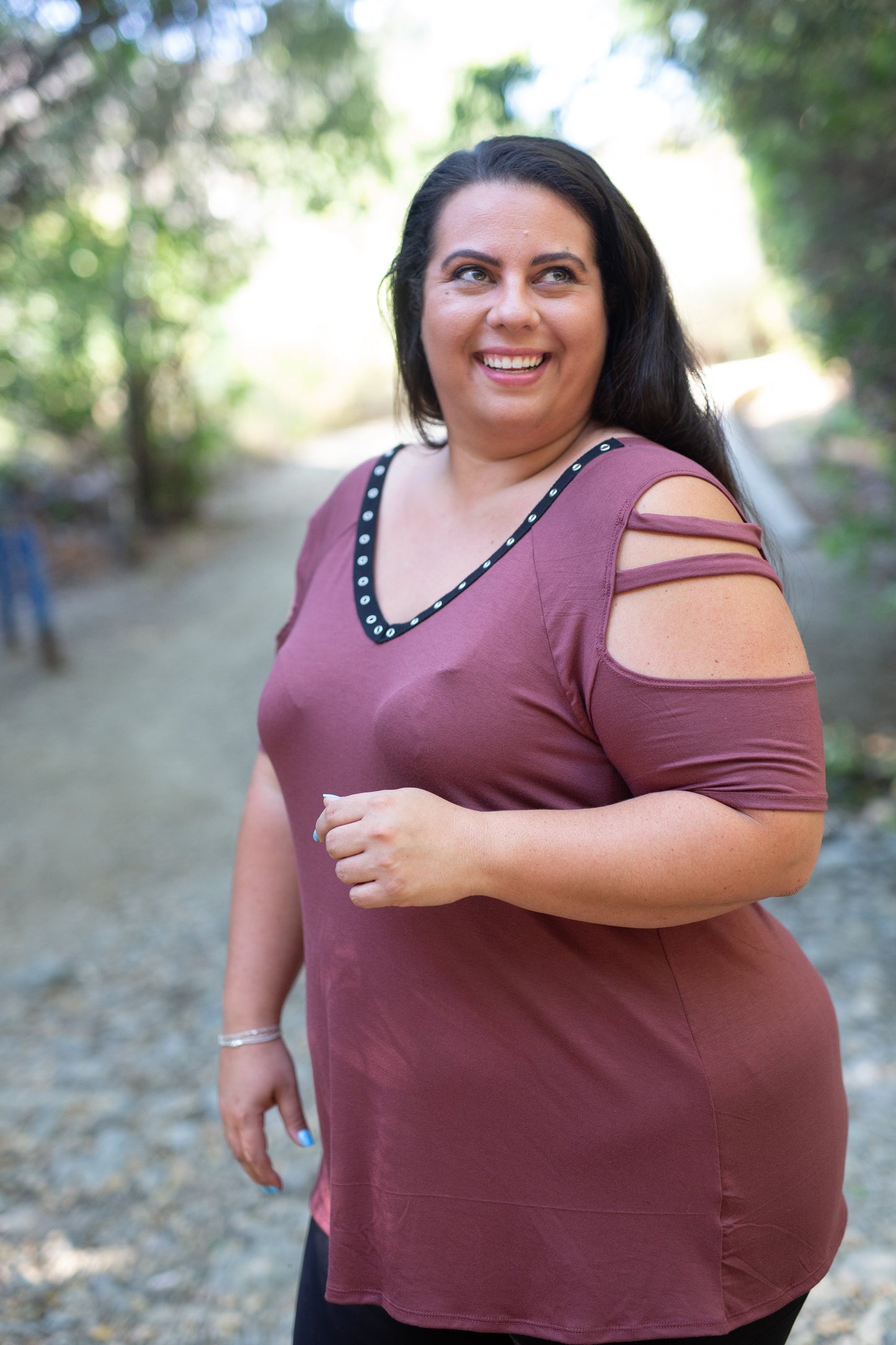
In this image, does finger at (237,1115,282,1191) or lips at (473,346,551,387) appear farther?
finger at (237,1115,282,1191)

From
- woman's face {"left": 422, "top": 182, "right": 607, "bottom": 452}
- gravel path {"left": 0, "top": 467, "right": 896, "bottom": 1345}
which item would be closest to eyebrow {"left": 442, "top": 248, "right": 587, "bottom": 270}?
woman's face {"left": 422, "top": 182, "right": 607, "bottom": 452}

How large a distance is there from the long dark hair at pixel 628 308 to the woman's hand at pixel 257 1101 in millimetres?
1062

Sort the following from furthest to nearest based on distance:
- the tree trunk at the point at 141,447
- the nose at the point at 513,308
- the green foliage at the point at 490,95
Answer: the tree trunk at the point at 141,447 < the green foliage at the point at 490,95 < the nose at the point at 513,308

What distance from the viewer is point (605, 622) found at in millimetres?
1206

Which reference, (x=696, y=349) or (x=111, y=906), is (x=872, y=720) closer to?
(x=111, y=906)

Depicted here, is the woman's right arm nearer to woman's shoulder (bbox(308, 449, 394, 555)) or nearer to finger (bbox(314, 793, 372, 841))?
woman's shoulder (bbox(308, 449, 394, 555))

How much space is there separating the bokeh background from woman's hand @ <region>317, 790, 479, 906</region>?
30.7 inches

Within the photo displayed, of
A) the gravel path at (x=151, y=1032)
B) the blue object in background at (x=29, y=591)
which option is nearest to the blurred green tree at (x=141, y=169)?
the blue object in background at (x=29, y=591)

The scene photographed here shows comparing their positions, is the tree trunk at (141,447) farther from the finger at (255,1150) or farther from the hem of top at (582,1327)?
the hem of top at (582,1327)

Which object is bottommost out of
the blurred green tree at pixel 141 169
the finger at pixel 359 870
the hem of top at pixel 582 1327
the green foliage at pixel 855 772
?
the green foliage at pixel 855 772

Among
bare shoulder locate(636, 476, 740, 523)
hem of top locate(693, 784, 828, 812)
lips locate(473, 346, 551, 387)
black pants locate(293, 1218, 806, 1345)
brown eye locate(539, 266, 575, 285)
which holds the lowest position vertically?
black pants locate(293, 1218, 806, 1345)

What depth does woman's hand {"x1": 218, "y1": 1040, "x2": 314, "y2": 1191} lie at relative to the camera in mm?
1692

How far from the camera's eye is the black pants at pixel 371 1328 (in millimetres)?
1325

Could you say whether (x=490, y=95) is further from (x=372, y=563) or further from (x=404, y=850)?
(x=404, y=850)
